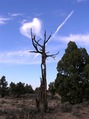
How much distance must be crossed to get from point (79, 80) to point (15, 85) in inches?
1545

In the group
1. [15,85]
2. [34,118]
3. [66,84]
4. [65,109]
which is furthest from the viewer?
[15,85]

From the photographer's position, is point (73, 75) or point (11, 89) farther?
point (11, 89)

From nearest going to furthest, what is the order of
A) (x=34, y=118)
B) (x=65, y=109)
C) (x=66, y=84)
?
(x=34, y=118) < (x=65, y=109) < (x=66, y=84)

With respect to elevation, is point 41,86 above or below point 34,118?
above

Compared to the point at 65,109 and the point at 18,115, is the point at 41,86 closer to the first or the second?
the point at 65,109

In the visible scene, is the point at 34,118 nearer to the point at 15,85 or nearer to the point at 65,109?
the point at 65,109

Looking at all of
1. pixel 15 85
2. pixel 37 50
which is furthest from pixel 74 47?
pixel 15 85

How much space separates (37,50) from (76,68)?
9028 mm

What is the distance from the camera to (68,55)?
32.8 meters

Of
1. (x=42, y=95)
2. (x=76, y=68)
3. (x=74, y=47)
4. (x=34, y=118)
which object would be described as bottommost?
(x=34, y=118)

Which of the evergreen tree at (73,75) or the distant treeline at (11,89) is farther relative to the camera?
the distant treeline at (11,89)

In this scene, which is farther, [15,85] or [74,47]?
[15,85]

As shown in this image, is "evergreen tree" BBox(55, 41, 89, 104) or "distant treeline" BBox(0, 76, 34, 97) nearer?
"evergreen tree" BBox(55, 41, 89, 104)

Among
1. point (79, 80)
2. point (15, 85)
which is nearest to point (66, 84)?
point (79, 80)
